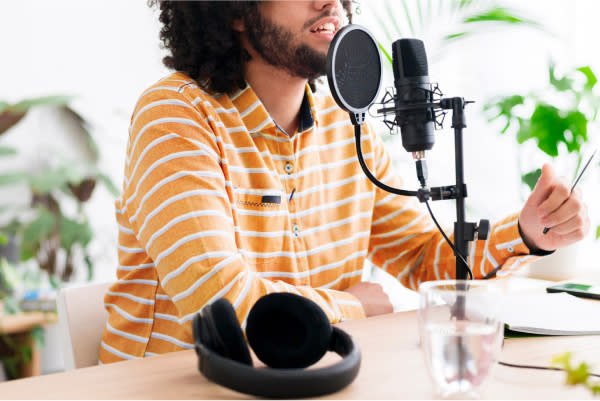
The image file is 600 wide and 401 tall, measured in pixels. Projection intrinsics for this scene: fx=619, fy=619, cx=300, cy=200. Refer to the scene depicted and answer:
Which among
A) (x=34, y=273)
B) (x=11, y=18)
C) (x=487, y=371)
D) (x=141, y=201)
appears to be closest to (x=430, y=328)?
(x=487, y=371)

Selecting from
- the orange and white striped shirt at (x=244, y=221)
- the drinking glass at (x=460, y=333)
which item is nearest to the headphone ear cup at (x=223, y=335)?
the drinking glass at (x=460, y=333)

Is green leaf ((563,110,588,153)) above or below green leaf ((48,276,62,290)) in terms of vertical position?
above

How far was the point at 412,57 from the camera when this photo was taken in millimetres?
Result: 894

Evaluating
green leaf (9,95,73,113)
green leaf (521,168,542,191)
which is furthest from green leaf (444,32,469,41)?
green leaf (9,95,73,113)

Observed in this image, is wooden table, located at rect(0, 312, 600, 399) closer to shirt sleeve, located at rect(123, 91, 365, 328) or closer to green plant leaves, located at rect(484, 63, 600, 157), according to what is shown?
shirt sleeve, located at rect(123, 91, 365, 328)

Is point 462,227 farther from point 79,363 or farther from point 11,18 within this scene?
point 11,18

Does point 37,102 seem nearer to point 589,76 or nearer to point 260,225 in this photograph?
point 260,225

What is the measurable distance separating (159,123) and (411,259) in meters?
0.68

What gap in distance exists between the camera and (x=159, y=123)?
1141 millimetres

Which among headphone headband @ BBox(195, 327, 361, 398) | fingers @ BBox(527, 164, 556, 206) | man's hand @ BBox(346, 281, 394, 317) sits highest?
fingers @ BBox(527, 164, 556, 206)

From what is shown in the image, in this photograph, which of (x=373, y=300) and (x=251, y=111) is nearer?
(x=373, y=300)

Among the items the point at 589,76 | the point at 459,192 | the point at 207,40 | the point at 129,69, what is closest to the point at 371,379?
the point at 459,192

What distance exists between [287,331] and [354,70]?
0.41m

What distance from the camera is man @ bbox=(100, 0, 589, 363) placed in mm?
1062
